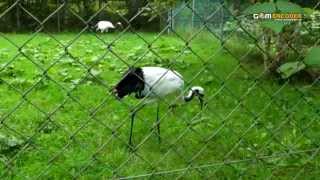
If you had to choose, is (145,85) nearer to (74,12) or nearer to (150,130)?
(150,130)

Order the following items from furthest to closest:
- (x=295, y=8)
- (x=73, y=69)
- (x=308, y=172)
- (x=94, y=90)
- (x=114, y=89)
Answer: (x=73, y=69) → (x=94, y=90) → (x=114, y=89) → (x=308, y=172) → (x=295, y=8)

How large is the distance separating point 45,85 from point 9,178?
257cm

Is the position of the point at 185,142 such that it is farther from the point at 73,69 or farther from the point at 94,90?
the point at 73,69

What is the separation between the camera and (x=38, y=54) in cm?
681

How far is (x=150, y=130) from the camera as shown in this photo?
362 cm

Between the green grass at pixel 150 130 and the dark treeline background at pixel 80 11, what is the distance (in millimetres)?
132

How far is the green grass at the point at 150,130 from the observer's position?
95.5 inches

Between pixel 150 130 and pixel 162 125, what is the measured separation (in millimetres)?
187

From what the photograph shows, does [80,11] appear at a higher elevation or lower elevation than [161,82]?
higher

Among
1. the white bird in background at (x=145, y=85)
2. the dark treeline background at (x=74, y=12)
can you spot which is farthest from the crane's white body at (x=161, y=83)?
the dark treeline background at (x=74, y=12)

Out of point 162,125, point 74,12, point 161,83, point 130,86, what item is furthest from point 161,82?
point 74,12

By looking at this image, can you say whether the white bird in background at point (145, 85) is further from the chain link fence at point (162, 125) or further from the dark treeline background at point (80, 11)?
the dark treeline background at point (80, 11)

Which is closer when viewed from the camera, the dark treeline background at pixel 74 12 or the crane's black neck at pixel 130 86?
the dark treeline background at pixel 74 12

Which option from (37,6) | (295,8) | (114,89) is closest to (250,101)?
(114,89)
